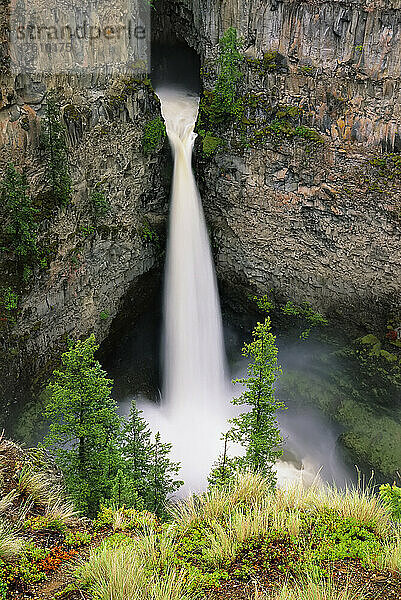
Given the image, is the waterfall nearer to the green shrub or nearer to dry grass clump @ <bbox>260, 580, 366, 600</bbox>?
the green shrub

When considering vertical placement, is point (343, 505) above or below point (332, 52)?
below

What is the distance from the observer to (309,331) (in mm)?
20703

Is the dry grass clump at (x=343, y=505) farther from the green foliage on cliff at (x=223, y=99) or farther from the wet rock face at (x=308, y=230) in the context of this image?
the green foliage on cliff at (x=223, y=99)

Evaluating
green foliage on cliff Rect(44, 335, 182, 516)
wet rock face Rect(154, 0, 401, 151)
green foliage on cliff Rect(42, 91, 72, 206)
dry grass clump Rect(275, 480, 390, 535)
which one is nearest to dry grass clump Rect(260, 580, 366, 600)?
dry grass clump Rect(275, 480, 390, 535)

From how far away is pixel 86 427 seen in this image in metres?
10.6

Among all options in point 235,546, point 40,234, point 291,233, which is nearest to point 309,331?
point 291,233

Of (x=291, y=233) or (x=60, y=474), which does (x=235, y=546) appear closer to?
(x=60, y=474)

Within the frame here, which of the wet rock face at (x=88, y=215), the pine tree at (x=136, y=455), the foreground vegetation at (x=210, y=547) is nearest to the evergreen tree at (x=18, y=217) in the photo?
the wet rock face at (x=88, y=215)

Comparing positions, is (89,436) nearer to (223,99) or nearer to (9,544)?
(9,544)

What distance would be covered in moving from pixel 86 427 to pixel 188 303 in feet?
32.5

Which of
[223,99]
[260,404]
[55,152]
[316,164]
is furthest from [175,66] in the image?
[260,404]

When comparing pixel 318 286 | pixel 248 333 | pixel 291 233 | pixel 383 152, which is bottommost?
pixel 248 333

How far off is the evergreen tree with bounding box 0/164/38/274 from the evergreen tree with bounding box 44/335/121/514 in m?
5.02

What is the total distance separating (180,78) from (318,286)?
10224mm
